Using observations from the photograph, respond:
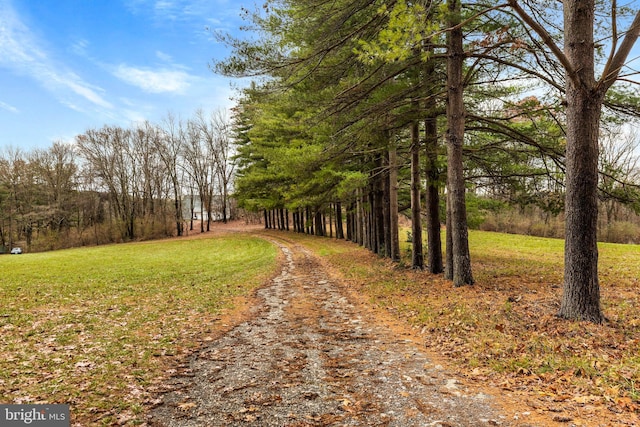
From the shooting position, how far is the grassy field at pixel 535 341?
132 inches

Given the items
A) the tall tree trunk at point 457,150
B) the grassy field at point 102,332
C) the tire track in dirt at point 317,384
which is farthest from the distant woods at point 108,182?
the tire track in dirt at point 317,384

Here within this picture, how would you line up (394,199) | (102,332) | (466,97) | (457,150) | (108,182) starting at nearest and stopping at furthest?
(102,332), (457,150), (466,97), (394,199), (108,182)

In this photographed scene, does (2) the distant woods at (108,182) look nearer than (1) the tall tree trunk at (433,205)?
No

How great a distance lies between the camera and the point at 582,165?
5223mm

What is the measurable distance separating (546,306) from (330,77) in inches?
281

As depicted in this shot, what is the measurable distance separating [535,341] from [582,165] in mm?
2725

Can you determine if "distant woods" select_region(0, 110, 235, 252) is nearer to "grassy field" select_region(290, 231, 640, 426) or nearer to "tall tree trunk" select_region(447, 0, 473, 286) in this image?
"tall tree trunk" select_region(447, 0, 473, 286)

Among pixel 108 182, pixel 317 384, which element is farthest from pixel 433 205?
pixel 108 182

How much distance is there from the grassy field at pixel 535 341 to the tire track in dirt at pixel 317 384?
0.55 m

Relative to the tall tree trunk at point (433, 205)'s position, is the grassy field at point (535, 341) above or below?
below

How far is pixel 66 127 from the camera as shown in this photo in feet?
123

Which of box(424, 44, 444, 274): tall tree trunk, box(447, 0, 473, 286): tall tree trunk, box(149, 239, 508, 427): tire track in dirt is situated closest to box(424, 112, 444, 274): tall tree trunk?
box(424, 44, 444, 274): tall tree trunk

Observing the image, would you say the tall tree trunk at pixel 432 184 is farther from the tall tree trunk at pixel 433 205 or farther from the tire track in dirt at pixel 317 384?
the tire track in dirt at pixel 317 384

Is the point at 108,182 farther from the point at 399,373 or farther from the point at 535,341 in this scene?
the point at 535,341
